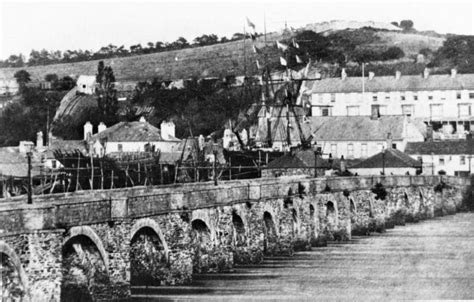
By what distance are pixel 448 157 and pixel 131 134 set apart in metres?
30.0

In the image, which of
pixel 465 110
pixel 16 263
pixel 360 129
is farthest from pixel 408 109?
pixel 16 263

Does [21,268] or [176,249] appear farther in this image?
[176,249]

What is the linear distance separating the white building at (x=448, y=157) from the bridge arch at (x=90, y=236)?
6356 centimetres

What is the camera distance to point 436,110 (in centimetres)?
11700

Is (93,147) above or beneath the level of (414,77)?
beneath

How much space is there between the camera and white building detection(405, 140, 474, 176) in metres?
92.5

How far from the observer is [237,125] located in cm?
11881

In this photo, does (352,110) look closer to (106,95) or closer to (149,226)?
(106,95)

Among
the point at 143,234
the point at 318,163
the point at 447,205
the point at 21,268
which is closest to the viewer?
the point at 21,268

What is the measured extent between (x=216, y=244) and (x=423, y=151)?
55189 millimetres

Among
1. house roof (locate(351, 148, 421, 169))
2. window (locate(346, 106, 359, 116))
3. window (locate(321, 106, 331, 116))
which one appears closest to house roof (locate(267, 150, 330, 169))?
house roof (locate(351, 148, 421, 169))

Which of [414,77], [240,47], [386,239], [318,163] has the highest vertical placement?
[240,47]

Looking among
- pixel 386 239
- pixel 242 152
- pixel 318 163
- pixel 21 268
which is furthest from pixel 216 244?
pixel 242 152

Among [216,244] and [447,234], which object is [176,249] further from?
[447,234]
